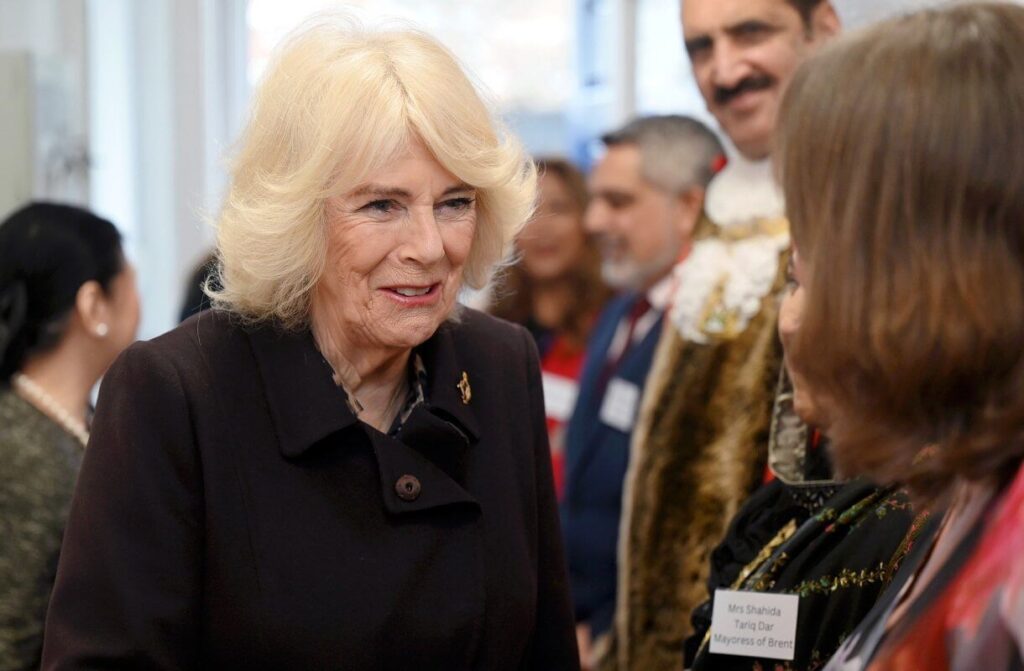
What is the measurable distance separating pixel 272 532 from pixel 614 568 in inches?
78.5

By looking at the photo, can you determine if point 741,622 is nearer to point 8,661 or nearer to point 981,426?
point 981,426

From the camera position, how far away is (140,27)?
5.88 m

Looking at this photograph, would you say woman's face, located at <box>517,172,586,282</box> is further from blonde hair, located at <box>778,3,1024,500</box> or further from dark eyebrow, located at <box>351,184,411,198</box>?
blonde hair, located at <box>778,3,1024,500</box>

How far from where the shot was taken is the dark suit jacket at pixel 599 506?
3600 millimetres

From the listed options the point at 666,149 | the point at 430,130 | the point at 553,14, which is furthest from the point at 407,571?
the point at 553,14

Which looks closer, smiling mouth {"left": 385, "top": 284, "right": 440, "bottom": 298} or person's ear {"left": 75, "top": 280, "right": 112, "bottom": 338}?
smiling mouth {"left": 385, "top": 284, "right": 440, "bottom": 298}

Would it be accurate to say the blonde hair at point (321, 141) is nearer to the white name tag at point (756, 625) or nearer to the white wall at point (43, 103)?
the white name tag at point (756, 625)

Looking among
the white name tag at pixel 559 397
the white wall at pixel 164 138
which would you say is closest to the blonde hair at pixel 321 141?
the white name tag at pixel 559 397

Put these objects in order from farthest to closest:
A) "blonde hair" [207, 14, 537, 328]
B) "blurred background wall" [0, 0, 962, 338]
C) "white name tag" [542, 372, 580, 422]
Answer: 1. "white name tag" [542, 372, 580, 422]
2. "blurred background wall" [0, 0, 962, 338]
3. "blonde hair" [207, 14, 537, 328]

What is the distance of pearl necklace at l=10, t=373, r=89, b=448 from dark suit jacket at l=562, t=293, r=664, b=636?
1538mm

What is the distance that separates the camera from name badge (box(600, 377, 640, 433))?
3.56m

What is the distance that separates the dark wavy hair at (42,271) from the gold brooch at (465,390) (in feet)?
3.76

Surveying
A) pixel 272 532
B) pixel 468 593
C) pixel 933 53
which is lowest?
pixel 468 593

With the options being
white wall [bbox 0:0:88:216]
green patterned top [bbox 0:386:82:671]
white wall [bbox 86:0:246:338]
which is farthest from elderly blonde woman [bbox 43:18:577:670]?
white wall [bbox 86:0:246:338]
